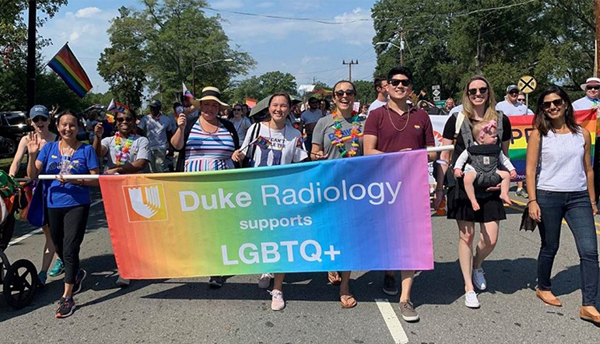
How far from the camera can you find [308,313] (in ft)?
13.8

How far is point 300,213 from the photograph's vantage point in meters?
4.16

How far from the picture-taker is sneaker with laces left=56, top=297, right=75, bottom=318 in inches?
166

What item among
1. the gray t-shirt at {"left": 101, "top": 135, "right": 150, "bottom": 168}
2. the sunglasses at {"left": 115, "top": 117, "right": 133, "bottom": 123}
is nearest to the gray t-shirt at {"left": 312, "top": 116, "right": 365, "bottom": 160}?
the gray t-shirt at {"left": 101, "top": 135, "right": 150, "bottom": 168}

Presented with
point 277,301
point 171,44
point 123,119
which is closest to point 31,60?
point 123,119

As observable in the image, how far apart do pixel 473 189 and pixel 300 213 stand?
4.82ft

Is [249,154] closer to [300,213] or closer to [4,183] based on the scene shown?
[300,213]

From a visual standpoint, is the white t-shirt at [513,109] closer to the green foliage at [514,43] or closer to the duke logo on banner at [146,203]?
the duke logo on banner at [146,203]

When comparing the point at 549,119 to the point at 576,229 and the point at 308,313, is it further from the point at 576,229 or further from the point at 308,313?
the point at 308,313

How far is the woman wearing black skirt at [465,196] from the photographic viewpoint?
13.8 ft

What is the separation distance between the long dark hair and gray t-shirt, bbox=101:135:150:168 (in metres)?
3.80

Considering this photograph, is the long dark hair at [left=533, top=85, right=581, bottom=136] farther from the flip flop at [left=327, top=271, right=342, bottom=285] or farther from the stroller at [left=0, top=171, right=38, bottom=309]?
the stroller at [left=0, top=171, right=38, bottom=309]

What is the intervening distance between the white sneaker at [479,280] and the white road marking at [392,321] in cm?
90

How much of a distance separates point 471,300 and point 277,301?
1.66 meters

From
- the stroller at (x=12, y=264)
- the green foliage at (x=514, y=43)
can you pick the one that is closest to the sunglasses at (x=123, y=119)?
the stroller at (x=12, y=264)
